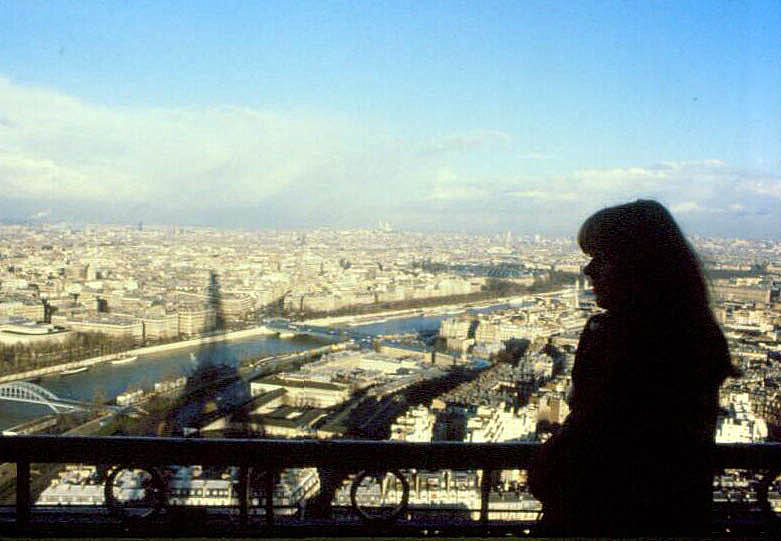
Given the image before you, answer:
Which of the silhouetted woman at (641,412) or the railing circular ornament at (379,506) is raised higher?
the silhouetted woman at (641,412)

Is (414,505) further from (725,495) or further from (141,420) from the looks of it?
(141,420)

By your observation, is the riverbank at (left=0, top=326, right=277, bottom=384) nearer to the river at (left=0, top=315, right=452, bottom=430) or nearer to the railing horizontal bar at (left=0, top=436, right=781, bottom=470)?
the river at (left=0, top=315, right=452, bottom=430)

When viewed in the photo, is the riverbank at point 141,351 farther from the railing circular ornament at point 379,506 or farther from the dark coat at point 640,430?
Answer: the dark coat at point 640,430

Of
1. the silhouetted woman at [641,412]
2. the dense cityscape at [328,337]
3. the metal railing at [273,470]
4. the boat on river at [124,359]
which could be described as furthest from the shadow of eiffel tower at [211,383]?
the silhouetted woman at [641,412]

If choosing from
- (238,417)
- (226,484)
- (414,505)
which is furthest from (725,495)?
(238,417)

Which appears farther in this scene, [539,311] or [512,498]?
[539,311]

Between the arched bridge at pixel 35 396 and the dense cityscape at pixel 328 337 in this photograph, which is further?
the arched bridge at pixel 35 396

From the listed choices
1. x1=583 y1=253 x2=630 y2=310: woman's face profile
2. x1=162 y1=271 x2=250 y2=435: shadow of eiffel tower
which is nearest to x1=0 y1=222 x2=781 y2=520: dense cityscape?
x1=162 y1=271 x2=250 y2=435: shadow of eiffel tower
